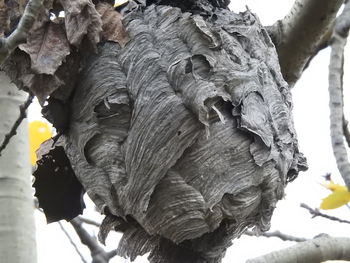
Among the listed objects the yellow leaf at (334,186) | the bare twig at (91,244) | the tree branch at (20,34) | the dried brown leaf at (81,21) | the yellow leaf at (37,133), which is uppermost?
the tree branch at (20,34)

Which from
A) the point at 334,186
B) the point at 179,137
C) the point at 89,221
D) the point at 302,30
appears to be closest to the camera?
the point at 179,137

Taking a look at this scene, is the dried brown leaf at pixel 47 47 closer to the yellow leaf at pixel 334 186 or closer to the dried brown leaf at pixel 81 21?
the dried brown leaf at pixel 81 21

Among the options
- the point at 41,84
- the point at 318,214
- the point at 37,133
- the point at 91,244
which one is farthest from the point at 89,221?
the point at 41,84

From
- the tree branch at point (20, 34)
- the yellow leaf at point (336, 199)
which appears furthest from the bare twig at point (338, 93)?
the tree branch at point (20, 34)

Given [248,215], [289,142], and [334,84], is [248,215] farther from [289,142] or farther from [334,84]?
[334,84]

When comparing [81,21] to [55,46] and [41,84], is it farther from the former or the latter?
[41,84]

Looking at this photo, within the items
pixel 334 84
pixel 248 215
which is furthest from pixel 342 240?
pixel 334 84

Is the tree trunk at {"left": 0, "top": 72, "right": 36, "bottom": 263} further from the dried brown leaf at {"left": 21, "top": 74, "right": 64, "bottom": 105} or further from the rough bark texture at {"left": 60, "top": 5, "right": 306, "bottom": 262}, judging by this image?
the dried brown leaf at {"left": 21, "top": 74, "right": 64, "bottom": 105}
